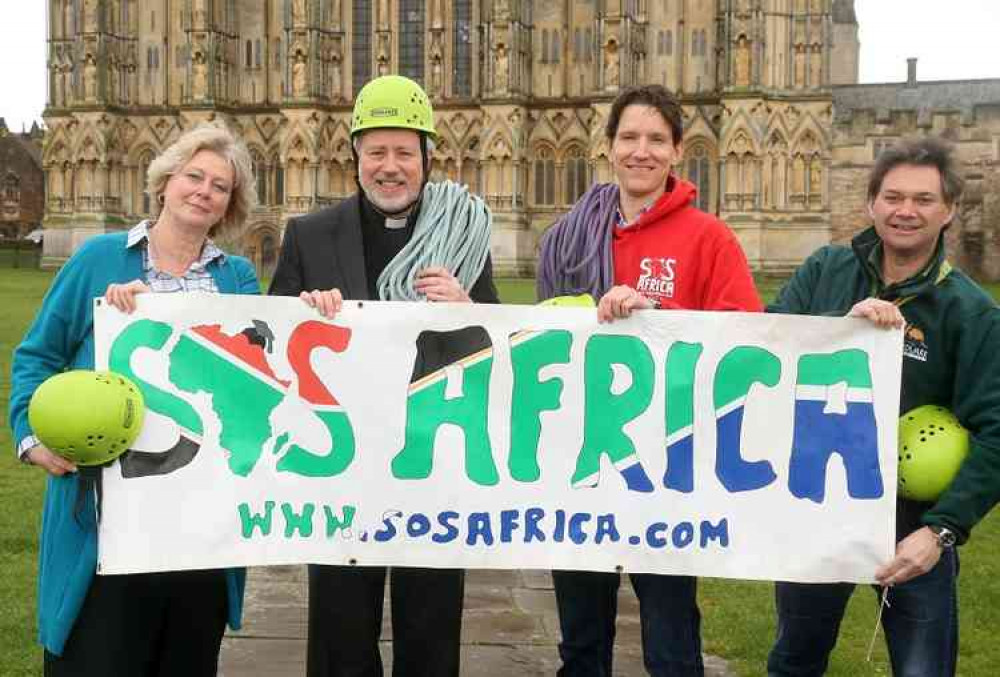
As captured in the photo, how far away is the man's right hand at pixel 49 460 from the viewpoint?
3932mm

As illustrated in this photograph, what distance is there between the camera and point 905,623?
13.5 feet

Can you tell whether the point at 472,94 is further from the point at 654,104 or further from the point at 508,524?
the point at 508,524

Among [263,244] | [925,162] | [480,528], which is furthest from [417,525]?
[263,244]

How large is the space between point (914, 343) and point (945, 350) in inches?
4.7

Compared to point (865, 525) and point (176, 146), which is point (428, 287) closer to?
point (176, 146)

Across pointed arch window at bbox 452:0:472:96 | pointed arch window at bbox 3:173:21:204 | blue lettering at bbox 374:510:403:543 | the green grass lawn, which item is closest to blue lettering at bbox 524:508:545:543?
blue lettering at bbox 374:510:403:543

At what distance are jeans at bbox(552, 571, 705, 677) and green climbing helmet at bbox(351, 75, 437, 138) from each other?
1.94 metres

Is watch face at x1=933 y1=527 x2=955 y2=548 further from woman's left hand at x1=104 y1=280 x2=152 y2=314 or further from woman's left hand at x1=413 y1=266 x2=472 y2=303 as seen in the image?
woman's left hand at x1=104 y1=280 x2=152 y2=314

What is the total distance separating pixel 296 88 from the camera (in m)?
47.1

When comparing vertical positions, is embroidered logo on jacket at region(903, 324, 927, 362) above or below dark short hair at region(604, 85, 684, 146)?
below

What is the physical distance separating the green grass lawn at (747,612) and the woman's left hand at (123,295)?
2.46 metres

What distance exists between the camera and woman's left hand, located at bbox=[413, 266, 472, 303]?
433cm

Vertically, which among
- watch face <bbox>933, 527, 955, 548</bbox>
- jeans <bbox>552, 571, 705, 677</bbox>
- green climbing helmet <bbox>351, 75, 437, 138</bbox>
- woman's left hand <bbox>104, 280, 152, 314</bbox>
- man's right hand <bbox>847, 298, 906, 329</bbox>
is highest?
green climbing helmet <bbox>351, 75, 437, 138</bbox>

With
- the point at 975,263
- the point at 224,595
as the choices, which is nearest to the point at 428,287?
the point at 224,595
